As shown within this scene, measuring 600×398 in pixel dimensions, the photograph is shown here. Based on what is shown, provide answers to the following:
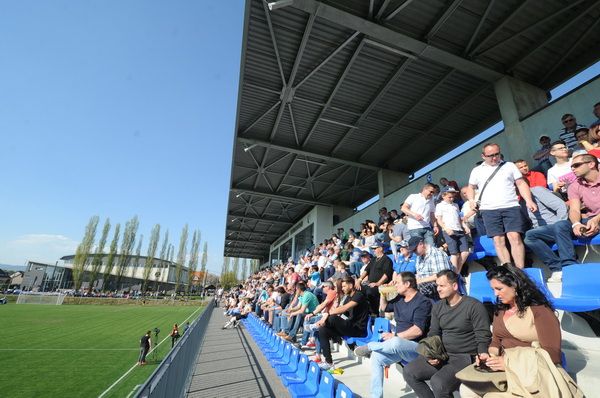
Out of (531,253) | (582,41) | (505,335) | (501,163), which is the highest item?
(582,41)

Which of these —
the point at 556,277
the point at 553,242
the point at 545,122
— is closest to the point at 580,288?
the point at 556,277

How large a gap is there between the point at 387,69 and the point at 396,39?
169 centimetres

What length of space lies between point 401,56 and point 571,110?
15.2 ft

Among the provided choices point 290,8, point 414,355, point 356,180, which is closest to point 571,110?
point 290,8

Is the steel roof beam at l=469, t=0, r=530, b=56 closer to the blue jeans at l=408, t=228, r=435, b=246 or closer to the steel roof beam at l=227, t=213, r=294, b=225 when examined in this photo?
the blue jeans at l=408, t=228, r=435, b=246

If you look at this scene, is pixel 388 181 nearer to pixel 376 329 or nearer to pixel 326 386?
pixel 376 329

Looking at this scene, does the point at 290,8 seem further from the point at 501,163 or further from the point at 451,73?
the point at 501,163

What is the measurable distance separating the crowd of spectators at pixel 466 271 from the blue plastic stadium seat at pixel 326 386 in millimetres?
472

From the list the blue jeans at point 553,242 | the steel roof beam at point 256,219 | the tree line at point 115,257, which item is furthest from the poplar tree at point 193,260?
the blue jeans at point 553,242

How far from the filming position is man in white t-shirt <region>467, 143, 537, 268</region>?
3.57m

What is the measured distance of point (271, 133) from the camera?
1380cm

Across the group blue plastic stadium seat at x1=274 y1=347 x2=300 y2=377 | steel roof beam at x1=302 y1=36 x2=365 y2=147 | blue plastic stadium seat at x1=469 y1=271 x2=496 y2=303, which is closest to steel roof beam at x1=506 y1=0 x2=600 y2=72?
steel roof beam at x1=302 y1=36 x2=365 y2=147

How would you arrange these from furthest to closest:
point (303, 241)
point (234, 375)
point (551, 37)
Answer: point (303, 241) < point (551, 37) < point (234, 375)

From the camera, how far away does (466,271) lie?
485 centimetres
